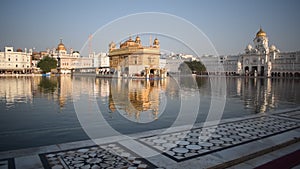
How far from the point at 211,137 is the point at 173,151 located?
1553mm

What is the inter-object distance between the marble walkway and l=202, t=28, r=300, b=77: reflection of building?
67992 mm

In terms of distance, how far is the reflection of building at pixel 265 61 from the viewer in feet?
227

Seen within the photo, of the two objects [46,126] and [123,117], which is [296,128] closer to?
[123,117]

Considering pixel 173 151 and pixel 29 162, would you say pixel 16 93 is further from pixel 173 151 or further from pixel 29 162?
pixel 173 151

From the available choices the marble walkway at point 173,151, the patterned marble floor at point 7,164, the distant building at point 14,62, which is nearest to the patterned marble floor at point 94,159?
the marble walkway at point 173,151

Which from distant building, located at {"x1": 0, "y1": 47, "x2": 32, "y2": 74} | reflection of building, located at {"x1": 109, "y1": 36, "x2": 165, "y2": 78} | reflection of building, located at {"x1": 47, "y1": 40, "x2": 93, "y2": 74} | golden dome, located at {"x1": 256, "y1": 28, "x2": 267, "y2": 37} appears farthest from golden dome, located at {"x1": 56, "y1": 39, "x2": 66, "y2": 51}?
golden dome, located at {"x1": 256, "y1": 28, "x2": 267, "y2": 37}

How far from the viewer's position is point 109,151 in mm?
5145

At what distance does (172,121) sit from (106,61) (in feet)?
275

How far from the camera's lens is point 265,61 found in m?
74.6

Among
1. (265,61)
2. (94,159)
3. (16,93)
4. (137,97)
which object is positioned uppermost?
(265,61)

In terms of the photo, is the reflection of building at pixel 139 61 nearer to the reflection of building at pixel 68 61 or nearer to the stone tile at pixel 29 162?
the reflection of building at pixel 68 61

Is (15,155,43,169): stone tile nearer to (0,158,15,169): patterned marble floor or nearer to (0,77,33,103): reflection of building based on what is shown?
(0,158,15,169): patterned marble floor

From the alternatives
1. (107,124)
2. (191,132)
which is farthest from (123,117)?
(191,132)

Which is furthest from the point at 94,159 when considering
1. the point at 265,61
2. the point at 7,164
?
the point at 265,61
